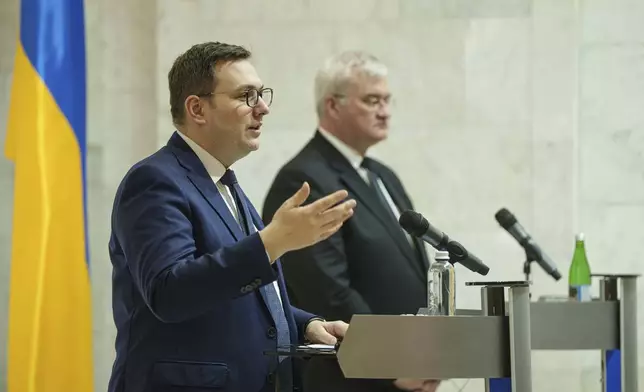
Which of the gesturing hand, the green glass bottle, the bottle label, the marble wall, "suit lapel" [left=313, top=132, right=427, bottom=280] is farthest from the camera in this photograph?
the marble wall

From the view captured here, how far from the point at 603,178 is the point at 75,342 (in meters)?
2.91

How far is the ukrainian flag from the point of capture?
13.5 ft

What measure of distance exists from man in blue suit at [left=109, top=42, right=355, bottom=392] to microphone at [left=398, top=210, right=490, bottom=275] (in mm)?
290

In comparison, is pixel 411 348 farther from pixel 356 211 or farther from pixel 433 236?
pixel 356 211

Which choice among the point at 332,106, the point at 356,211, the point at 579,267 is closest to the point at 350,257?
the point at 356,211

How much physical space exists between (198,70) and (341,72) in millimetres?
2090

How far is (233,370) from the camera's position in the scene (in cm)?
226

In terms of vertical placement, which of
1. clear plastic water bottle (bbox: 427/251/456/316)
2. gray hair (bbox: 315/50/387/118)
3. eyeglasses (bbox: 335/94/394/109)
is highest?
gray hair (bbox: 315/50/387/118)

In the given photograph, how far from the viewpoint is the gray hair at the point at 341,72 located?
448cm

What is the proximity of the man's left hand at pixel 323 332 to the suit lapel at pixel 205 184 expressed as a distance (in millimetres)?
373

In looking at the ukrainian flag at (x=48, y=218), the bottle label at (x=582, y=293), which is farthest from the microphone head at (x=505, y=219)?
the ukrainian flag at (x=48, y=218)

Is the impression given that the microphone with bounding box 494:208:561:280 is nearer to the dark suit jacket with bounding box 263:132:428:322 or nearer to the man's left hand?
the dark suit jacket with bounding box 263:132:428:322

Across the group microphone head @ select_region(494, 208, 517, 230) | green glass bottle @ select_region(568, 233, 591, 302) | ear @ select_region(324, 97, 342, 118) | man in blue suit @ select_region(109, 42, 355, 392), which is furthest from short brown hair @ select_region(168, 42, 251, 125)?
green glass bottle @ select_region(568, 233, 591, 302)

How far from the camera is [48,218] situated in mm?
4109
